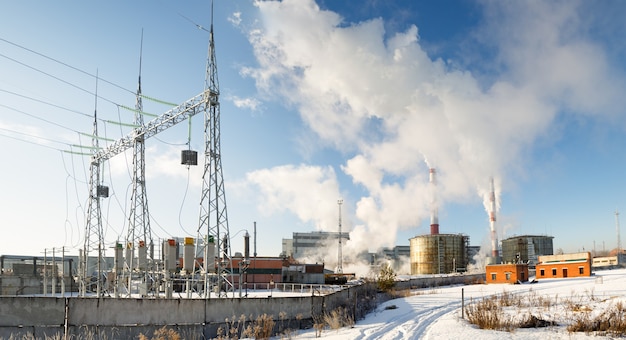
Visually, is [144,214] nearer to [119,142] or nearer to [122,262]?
[122,262]

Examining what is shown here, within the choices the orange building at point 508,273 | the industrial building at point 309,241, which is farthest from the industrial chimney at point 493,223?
the industrial building at point 309,241

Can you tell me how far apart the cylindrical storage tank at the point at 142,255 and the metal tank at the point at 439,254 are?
57572 mm

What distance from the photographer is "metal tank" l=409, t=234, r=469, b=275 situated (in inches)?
3152

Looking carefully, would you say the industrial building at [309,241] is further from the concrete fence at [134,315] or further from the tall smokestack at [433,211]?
the concrete fence at [134,315]

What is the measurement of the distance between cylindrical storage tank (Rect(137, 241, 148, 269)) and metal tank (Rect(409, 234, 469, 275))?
5757cm

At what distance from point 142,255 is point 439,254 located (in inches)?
2298

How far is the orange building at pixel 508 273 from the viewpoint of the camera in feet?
163

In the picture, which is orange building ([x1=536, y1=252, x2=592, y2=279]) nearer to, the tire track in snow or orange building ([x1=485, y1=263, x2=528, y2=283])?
orange building ([x1=485, y1=263, x2=528, y2=283])

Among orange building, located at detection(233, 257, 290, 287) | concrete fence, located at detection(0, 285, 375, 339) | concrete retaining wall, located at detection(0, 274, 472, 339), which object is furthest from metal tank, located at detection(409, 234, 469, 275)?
concrete fence, located at detection(0, 285, 375, 339)

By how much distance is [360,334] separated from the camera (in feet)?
47.2

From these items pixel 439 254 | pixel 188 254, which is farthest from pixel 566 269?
pixel 188 254

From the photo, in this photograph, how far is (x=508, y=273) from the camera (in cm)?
5059

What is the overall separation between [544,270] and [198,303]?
51325 mm

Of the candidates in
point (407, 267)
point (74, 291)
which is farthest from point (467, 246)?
point (74, 291)
